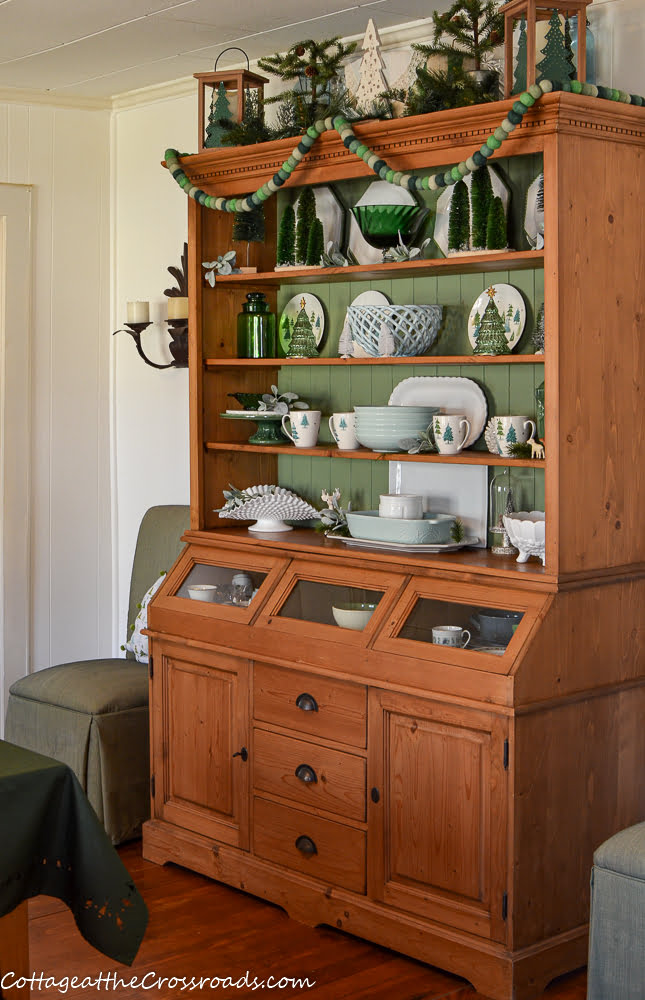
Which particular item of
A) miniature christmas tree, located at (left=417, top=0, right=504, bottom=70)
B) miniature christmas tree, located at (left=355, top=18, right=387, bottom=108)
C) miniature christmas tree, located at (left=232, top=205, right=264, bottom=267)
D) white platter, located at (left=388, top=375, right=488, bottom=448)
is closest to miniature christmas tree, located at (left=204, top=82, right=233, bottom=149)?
miniature christmas tree, located at (left=232, top=205, right=264, bottom=267)

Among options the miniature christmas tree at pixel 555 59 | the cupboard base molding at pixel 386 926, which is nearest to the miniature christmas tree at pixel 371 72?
the miniature christmas tree at pixel 555 59

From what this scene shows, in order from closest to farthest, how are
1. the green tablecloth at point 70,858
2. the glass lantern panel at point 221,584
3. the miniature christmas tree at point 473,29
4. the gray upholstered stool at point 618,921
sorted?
the green tablecloth at point 70,858 < the gray upholstered stool at point 618,921 < the miniature christmas tree at point 473,29 < the glass lantern panel at point 221,584

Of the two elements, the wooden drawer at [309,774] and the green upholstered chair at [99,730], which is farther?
the green upholstered chair at [99,730]

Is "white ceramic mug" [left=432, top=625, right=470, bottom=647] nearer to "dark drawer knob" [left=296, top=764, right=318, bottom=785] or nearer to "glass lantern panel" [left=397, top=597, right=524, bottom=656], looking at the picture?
"glass lantern panel" [left=397, top=597, right=524, bottom=656]

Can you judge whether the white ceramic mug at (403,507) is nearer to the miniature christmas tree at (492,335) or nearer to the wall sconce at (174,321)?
the miniature christmas tree at (492,335)

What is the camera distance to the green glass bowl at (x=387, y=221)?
333 centimetres

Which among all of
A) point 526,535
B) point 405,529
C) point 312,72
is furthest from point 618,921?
point 312,72

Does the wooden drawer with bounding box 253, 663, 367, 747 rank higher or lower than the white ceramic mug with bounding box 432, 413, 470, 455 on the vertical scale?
lower

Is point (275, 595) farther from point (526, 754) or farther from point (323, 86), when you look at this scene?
point (323, 86)

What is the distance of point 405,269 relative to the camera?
3.26m

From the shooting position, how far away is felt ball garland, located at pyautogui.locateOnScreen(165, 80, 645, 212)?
2.72 metres

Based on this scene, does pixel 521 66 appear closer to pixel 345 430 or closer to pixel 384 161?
pixel 384 161

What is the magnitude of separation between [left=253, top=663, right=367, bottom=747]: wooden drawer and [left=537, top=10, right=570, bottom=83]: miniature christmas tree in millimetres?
1563

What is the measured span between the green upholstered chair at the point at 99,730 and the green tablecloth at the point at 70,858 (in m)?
1.52
